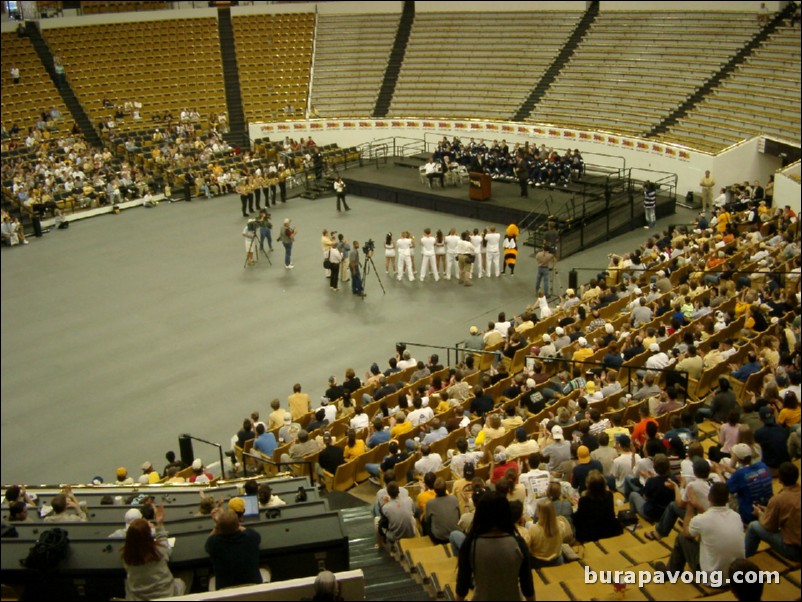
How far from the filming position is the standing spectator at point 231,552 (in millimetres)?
5605

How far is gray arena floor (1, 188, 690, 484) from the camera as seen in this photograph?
41.8 ft

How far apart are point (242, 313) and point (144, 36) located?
2090cm

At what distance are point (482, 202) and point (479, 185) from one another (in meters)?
0.46

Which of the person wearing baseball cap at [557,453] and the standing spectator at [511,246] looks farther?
the standing spectator at [511,246]

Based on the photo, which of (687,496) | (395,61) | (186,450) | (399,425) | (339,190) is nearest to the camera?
(687,496)

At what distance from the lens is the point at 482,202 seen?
905 inches

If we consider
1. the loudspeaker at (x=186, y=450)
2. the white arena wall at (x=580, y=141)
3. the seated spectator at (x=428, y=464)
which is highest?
the white arena wall at (x=580, y=141)

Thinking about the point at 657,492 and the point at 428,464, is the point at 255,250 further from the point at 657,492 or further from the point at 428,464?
the point at 657,492

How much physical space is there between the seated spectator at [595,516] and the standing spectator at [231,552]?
2812mm

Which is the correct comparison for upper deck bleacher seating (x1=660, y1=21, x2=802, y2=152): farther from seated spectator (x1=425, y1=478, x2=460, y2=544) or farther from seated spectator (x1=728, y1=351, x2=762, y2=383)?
seated spectator (x1=425, y1=478, x2=460, y2=544)

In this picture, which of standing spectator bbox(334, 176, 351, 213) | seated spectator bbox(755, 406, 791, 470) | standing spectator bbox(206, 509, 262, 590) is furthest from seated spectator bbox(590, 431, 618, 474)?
standing spectator bbox(334, 176, 351, 213)

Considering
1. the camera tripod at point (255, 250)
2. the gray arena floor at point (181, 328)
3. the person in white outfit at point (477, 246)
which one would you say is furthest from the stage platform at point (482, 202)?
the camera tripod at point (255, 250)

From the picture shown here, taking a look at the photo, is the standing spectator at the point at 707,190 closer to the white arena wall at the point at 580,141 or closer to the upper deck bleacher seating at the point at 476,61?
the white arena wall at the point at 580,141

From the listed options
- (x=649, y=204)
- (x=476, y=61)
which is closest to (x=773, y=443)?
(x=649, y=204)
